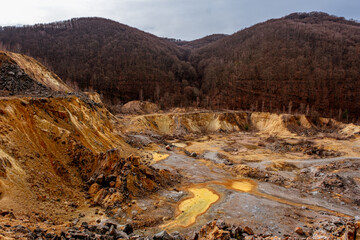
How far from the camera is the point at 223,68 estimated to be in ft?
328

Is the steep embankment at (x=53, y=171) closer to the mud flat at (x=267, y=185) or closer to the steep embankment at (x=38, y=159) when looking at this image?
the steep embankment at (x=38, y=159)

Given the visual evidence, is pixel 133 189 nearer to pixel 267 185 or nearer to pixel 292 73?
pixel 267 185

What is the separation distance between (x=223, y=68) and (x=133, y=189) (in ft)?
311

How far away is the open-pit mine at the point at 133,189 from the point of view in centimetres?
940

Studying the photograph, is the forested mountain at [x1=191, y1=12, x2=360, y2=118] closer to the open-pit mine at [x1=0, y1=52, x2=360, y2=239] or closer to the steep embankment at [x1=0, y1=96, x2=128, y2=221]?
the open-pit mine at [x1=0, y1=52, x2=360, y2=239]

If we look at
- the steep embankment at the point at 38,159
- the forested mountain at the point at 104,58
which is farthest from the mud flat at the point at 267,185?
the forested mountain at the point at 104,58

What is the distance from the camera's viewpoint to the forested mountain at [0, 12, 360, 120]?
252 ft

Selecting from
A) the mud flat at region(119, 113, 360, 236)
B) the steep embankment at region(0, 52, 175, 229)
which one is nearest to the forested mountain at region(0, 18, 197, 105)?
the mud flat at region(119, 113, 360, 236)

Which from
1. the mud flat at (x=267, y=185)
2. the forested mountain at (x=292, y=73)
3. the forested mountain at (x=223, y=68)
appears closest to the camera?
the mud flat at (x=267, y=185)

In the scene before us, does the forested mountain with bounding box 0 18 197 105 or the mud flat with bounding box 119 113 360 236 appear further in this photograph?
the forested mountain with bounding box 0 18 197 105

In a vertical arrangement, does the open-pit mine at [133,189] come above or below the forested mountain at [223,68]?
below

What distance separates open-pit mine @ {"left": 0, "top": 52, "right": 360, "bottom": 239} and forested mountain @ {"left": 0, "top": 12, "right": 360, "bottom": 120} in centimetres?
5219

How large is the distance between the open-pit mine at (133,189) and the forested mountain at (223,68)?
171 ft

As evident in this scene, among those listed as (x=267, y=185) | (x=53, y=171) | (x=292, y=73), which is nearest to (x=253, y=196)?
(x=267, y=185)
